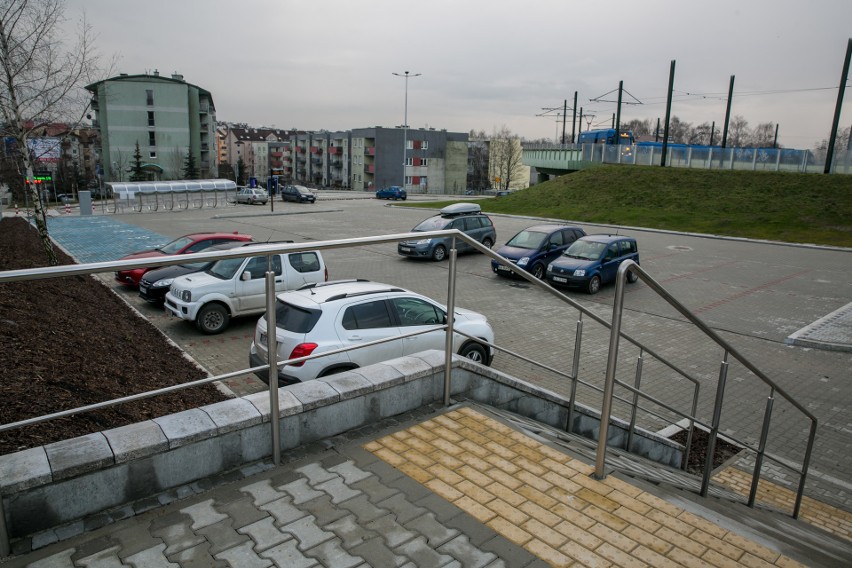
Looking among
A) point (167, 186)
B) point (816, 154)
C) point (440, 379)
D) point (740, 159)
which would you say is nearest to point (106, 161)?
point (167, 186)

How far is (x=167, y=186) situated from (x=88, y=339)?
1616 inches

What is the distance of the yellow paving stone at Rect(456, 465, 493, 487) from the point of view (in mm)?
3510

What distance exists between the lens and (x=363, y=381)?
418 centimetres

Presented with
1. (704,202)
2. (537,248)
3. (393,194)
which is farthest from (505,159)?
(537,248)

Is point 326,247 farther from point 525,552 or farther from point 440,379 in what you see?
point 525,552

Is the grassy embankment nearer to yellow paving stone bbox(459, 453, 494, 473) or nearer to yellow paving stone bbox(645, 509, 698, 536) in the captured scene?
yellow paving stone bbox(645, 509, 698, 536)

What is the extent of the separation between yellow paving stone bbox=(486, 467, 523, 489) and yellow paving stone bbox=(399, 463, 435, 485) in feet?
1.27

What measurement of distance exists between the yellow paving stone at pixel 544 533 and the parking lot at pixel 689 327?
233 inches

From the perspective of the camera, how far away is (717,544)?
123 inches

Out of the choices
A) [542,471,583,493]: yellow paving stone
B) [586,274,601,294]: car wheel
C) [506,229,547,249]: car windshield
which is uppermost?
[542,471,583,493]: yellow paving stone

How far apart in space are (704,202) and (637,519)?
126ft

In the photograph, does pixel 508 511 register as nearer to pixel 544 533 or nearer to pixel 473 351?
pixel 544 533

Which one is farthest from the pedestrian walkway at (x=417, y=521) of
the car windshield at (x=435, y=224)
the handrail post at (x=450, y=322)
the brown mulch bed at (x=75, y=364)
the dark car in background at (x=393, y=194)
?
the dark car in background at (x=393, y=194)

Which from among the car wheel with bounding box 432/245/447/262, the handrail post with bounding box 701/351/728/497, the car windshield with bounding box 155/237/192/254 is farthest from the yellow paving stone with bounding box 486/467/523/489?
the car wheel with bounding box 432/245/447/262
